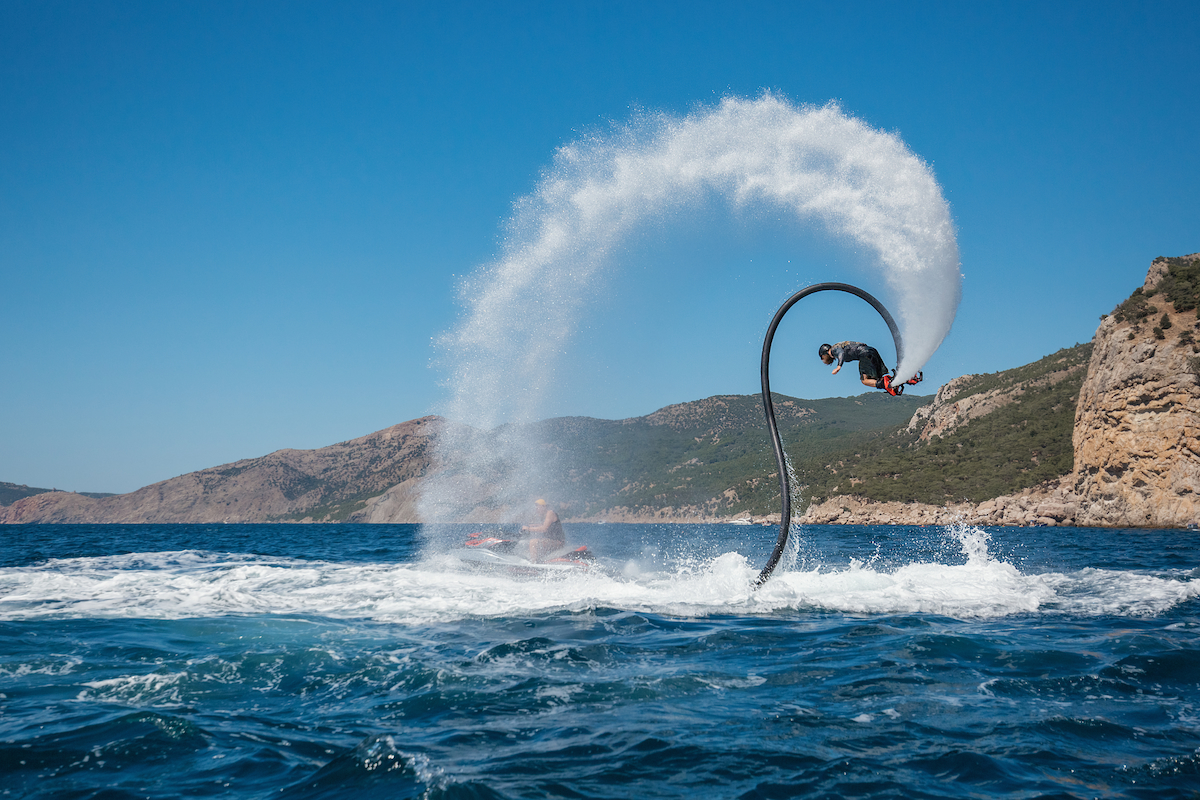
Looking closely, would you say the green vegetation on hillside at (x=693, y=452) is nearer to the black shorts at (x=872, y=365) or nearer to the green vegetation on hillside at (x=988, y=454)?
the green vegetation on hillside at (x=988, y=454)

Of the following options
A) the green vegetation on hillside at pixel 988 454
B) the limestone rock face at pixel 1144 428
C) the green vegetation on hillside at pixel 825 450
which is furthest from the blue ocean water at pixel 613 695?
the green vegetation on hillside at pixel 988 454

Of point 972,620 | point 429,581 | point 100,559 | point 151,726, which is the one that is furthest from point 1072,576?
point 100,559

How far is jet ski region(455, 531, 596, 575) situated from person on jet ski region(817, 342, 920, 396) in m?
14.2

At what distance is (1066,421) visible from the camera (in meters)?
79.6

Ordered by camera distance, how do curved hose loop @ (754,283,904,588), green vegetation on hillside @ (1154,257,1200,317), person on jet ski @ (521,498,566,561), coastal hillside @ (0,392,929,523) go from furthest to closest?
coastal hillside @ (0,392,929,523), green vegetation on hillside @ (1154,257,1200,317), person on jet ski @ (521,498,566,561), curved hose loop @ (754,283,904,588)

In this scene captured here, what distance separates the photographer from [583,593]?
17734mm

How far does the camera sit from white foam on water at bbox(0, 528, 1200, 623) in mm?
14672

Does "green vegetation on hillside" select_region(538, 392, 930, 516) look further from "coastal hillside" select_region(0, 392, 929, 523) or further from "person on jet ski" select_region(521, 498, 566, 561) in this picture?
"person on jet ski" select_region(521, 498, 566, 561)

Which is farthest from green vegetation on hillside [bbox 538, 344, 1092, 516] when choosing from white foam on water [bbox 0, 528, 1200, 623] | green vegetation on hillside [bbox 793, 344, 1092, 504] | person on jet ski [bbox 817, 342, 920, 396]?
person on jet ski [bbox 817, 342, 920, 396]

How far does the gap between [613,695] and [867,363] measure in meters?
6.18

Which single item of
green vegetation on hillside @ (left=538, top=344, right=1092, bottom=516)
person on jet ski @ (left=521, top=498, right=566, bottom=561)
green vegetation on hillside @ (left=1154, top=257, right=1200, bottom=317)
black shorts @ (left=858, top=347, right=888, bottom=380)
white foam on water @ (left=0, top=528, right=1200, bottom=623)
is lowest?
white foam on water @ (left=0, top=528, right=1200, bottom=623)

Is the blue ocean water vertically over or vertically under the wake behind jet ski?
under

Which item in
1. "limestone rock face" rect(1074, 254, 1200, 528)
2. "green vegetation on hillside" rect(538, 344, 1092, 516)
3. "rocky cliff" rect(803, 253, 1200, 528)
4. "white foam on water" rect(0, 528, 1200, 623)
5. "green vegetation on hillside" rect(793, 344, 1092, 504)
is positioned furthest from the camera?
"green vegetation on hillside" rect(538, 344, 1092, 516)

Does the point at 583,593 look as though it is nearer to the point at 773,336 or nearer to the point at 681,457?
the point at 773,336
